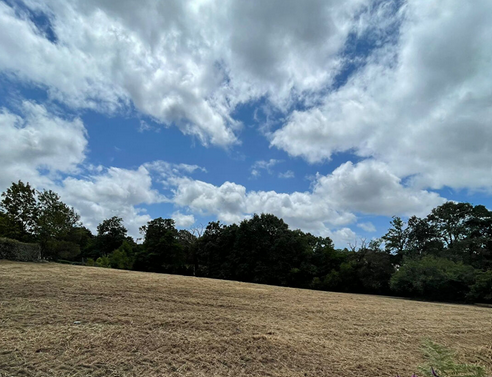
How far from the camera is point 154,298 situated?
Answer: 10.6m

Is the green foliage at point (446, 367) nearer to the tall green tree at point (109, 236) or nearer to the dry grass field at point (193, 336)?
the dry grass field at point (193, 336)

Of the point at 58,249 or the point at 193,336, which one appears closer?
the point at 193,336

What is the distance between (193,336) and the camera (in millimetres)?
6676

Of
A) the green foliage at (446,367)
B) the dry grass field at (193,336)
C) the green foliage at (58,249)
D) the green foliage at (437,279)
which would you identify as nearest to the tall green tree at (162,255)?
the green foliage at (58,249)

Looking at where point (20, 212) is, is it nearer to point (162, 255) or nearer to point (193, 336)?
point (162, 255)

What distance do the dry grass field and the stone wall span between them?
11.0 metres

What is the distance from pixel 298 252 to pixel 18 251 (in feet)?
104

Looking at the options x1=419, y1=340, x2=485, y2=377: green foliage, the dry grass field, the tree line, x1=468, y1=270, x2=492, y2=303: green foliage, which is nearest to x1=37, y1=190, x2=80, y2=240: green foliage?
the tree line

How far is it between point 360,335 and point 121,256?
132 ft

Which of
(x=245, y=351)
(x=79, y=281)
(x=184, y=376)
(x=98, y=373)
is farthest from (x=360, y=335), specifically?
(x=79, y=281)

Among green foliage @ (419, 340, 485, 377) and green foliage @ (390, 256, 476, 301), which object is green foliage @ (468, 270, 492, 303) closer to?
green foliage @ (390, 256, 476, 301)

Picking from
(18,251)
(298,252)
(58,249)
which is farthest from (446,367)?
(298,252)

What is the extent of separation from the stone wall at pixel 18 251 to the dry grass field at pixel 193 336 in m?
11.0

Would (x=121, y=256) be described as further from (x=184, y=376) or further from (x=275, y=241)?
(x=184, y=376)
